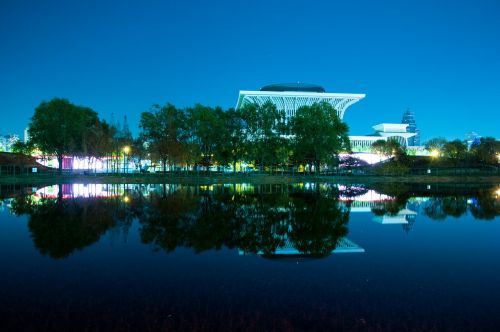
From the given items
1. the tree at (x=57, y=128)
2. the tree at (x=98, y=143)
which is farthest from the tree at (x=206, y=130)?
the tree at (x=57, y=128)

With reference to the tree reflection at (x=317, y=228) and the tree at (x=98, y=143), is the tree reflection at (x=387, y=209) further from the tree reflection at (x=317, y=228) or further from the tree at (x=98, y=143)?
the tree at (x=98, y=143)

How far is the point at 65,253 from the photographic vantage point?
488 inches

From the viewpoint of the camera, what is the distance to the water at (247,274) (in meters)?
7.40

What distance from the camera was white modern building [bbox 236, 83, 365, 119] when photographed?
397 ft

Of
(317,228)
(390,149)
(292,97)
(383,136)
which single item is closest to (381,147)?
(390,149)

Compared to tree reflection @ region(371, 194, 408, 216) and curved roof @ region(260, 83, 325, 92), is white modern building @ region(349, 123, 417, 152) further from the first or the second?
tree reflection @ region(371, 194, 408, 216)

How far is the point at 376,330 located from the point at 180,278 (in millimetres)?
4955

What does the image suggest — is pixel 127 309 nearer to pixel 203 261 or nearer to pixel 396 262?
pixel 203 261

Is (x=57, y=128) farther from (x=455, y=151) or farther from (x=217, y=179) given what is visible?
(x=455, y=151)

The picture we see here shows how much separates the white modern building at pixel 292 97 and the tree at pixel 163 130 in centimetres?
5445

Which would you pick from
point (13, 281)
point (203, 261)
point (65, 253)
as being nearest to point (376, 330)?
point (203, 261)

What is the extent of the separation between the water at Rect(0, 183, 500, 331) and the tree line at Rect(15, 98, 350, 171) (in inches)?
1848

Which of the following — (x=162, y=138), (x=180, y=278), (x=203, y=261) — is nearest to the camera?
(x=180, y=278)

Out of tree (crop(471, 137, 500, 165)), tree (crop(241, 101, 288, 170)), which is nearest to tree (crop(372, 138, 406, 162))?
tree (crop(471, 137, 500, 165))
